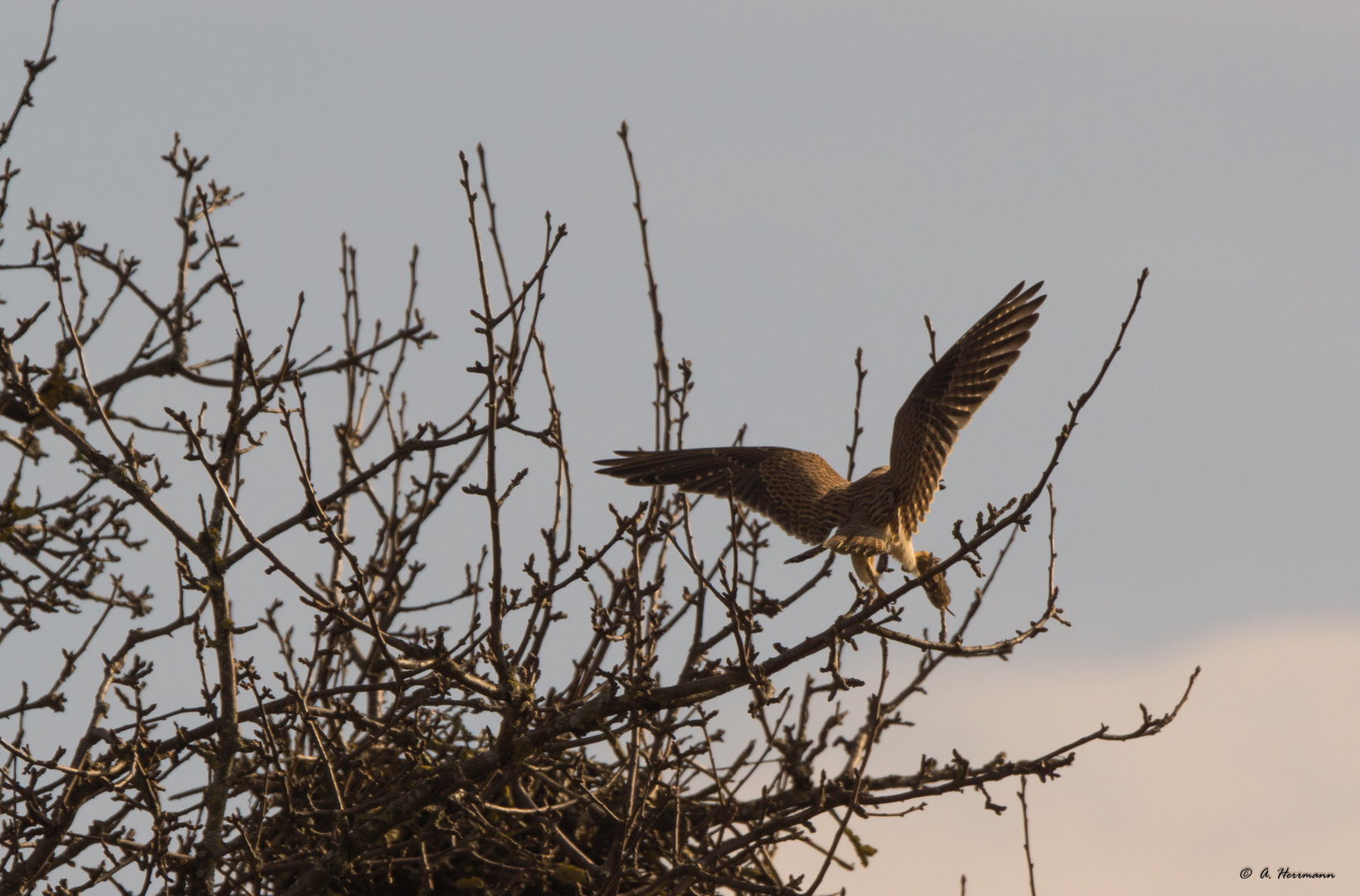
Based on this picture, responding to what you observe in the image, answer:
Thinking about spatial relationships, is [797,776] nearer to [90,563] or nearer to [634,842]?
[634,842]

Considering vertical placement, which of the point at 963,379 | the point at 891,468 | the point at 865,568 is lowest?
the point at 865,568

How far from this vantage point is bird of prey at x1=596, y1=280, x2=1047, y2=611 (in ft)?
19.5

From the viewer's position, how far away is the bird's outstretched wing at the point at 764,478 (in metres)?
6.07

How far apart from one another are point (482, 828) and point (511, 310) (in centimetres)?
193

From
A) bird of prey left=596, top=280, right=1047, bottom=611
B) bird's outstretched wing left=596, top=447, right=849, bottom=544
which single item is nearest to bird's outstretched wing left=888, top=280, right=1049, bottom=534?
bird of prey left=596, top=280, right=1047, bottom=611

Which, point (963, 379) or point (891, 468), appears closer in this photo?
point (891, 468)

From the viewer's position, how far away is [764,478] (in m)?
6.53

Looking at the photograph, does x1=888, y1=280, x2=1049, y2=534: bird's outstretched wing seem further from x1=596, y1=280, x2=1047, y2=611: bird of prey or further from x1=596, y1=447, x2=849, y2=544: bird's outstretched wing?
x1=596, y1=447, x2=849, y2=544: bird's outstretched wing

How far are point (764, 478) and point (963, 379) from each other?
1084mm

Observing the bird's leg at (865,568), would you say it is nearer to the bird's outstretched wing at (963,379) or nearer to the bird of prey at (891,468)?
the bird of prey at (891,468)

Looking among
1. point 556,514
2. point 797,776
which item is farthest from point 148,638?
point 797,776

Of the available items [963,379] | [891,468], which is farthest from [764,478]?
[963,379]

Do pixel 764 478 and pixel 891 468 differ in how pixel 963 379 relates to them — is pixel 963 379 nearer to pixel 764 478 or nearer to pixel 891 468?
pixel 891 468

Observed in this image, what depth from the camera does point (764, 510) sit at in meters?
6.30
